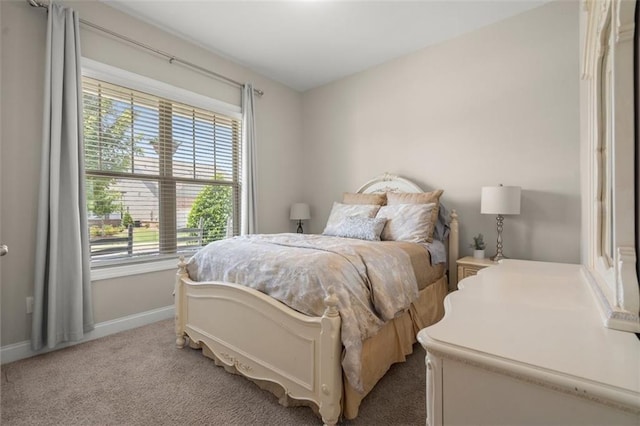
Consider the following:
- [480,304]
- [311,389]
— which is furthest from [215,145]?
[480,304]

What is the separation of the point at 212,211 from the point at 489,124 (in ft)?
9.97

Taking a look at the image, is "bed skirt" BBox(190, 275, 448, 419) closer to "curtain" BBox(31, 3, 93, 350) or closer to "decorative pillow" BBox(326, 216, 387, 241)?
"decorative pillow" BBox(326, 216, 387, 241)

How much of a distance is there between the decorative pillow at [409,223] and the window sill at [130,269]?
2.15 meters

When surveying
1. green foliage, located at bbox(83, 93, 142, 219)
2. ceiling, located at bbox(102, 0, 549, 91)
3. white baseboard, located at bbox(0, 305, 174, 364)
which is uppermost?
ceiling, located at bbox(102, 0, 549, 91)

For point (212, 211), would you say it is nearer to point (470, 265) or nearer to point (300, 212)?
point (300, 212)

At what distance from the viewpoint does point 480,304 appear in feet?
2.94

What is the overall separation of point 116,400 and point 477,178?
129 inches

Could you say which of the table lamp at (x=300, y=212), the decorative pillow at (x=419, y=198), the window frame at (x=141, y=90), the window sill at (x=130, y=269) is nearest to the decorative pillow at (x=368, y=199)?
the decorative pillow at (x=419, y=198)

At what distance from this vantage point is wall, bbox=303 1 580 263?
244 cm

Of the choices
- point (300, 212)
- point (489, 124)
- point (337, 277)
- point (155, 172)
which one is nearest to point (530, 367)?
point (337, 277)

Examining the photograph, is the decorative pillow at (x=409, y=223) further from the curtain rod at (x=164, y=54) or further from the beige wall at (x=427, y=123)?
the curtain rod at (x=164, y=54)

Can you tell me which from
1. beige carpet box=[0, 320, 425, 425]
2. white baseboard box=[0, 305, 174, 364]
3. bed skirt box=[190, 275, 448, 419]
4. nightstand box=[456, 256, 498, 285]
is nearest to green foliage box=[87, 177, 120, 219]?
white baseboard box=[0, 305, 174, 364]

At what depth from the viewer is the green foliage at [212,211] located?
10.6 ft

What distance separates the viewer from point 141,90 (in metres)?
2.76
